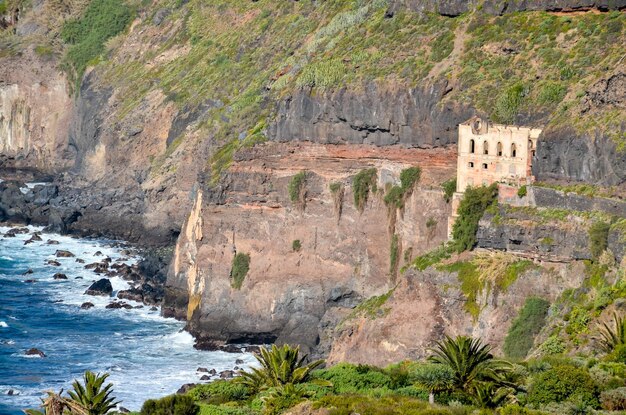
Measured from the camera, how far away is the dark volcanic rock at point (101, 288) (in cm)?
11256

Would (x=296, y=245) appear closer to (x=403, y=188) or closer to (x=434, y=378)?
(x=403, y=188)

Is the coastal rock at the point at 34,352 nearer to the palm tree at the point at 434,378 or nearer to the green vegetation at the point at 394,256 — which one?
the green vegetation at the point at 394,256

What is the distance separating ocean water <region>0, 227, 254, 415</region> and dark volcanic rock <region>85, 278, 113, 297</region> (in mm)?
662

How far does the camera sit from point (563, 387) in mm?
58750

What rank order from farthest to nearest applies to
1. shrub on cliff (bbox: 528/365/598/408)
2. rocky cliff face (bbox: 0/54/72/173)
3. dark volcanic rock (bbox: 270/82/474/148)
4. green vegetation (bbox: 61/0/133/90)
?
green vegetation (bbox: 61/0/133/90), rocky cliff face (bbox: 0/54/72/173), dark volcanic rock (bbox: 270/82/474/148), shrub on cliff (bbox: 528/365/598/408)

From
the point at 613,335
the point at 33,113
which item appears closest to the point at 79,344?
the point at 613,335

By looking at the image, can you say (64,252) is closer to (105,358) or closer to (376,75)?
(105,358)

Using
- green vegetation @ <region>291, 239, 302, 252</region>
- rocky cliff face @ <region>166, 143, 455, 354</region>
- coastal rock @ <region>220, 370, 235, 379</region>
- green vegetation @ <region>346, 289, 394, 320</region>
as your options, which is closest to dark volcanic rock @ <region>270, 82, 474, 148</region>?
rocky cliff face @ <region>166, 143, 455, 354</region>

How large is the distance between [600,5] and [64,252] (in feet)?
170

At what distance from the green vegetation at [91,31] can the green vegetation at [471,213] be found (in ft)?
259

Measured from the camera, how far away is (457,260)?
84000 mm

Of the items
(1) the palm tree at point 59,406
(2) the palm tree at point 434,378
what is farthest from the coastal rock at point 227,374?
(1) the palm tree at point 59,406

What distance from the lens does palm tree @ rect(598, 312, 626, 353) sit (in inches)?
2643

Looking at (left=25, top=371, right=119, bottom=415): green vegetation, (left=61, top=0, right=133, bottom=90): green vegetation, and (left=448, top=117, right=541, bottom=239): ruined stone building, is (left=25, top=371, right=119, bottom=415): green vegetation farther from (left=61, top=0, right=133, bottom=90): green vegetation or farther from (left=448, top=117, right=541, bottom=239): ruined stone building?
(left=61, top=0, right=133, bottom=90): green vegetation
